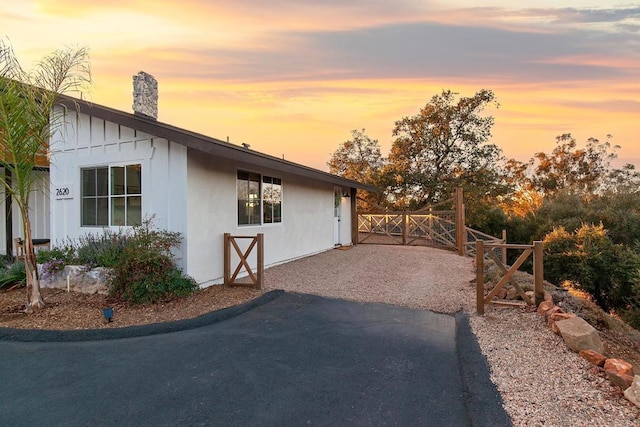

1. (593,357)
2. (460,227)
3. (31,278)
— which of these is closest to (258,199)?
(31,278)

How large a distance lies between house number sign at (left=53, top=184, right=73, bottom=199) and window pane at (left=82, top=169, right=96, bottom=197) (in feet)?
0.95

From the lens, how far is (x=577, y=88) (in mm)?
10828

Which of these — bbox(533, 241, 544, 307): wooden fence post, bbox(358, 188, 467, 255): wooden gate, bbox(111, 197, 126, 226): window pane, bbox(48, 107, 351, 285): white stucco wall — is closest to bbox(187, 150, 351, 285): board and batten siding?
bbox(48, 107, 351, 285): white stucco wall

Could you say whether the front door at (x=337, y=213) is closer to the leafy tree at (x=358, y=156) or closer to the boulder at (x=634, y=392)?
the boulder at (x=634, y=392)

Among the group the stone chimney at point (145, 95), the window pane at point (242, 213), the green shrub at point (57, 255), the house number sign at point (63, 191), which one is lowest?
the green shrub at point (57, 255)

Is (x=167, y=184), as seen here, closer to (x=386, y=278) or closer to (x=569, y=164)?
(x=386, y=278)

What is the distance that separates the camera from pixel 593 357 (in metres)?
3.53

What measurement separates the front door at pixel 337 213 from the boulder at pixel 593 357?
10.7m

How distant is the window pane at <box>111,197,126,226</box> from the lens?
23.1 ft

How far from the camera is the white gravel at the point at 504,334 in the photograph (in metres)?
2.74

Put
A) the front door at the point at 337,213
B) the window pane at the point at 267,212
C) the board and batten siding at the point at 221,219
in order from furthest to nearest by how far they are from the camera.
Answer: the front door at the point at 337,213 < the window pane at the point at 267,212 < the board and batten siding at the point at 221,219

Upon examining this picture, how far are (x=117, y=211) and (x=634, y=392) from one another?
7902mm

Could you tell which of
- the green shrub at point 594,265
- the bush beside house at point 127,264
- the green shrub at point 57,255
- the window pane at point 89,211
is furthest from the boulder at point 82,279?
the green shrub at point 594,265

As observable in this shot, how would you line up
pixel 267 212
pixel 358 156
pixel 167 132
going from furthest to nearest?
pixel 358 156, pixel 267 212, pixel 167 132
